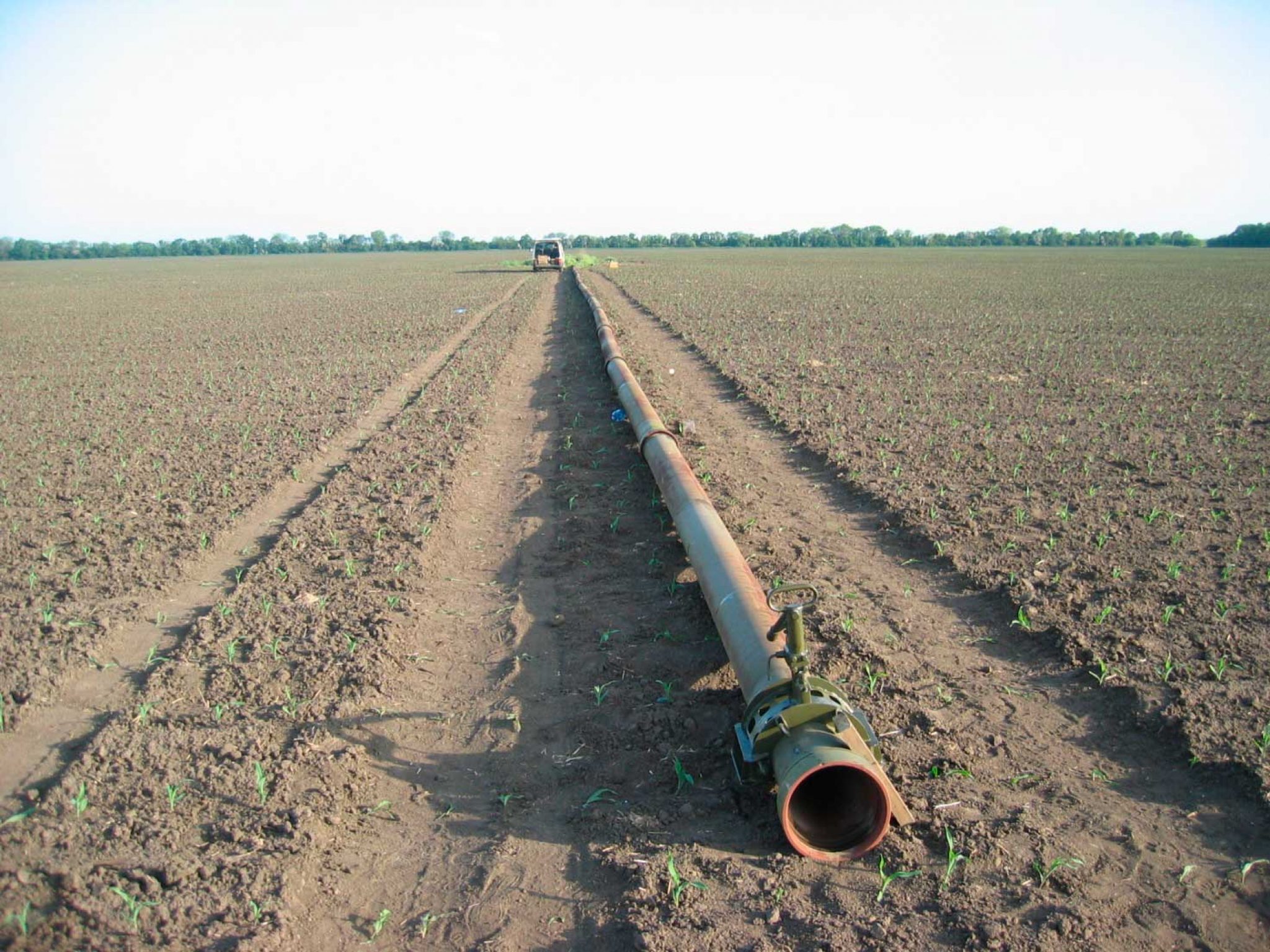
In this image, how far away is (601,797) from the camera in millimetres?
4086

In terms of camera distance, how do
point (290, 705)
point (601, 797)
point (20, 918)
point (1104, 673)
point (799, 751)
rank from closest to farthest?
1. point (20, 918)
2. point (799, 751)
3. point (601, 797)
4. point (290, 705)
5. point (1104, 673)

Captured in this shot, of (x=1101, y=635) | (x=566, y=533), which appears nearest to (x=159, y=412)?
(x=566, y=533)

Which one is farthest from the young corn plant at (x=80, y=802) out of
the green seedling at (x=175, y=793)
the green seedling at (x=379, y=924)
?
the green seedling at (x=379, y=924)

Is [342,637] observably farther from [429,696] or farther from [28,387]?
[28,387]

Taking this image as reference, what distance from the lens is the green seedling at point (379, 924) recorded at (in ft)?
10.8

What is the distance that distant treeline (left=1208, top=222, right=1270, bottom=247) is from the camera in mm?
102062

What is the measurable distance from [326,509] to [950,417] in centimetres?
811

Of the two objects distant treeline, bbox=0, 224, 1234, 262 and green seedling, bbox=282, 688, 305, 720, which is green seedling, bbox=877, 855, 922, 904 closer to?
green seedling, bbox=282, 688, 305, 720

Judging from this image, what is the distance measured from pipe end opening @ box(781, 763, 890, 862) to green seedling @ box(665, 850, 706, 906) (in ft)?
1.47

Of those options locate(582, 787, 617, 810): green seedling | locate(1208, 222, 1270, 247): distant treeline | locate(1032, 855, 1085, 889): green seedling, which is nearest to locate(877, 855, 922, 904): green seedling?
locate(1032, 855, 1085, 889): green seedling

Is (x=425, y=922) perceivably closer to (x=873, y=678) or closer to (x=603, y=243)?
(x=873, y=678)

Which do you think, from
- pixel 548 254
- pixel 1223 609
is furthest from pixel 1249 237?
pixel 1223 609

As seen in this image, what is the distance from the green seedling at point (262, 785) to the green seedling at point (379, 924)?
100 cm

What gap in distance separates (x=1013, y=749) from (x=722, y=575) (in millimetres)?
1879
